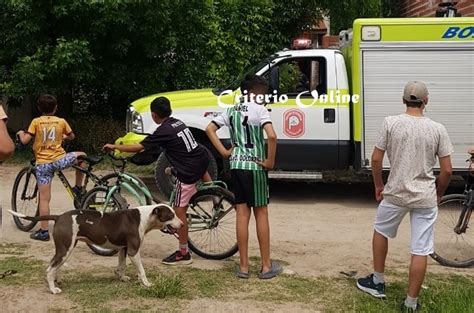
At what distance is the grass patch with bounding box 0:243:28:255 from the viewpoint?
20.2 ft

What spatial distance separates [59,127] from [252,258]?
254cm

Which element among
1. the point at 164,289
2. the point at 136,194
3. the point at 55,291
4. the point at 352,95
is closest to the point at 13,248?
the point at 136,194

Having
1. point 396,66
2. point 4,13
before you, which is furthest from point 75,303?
point 4,13

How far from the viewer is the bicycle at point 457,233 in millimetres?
5957

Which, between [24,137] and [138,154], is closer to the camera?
[24,137]

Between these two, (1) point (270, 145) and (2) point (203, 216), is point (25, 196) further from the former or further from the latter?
(1) point (270, 145)

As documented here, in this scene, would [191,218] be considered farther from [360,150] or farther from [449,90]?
[449,90]

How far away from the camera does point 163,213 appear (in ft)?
17.2

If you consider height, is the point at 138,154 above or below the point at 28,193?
above

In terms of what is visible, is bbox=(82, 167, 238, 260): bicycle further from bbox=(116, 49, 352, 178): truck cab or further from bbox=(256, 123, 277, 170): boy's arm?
bbox=(116, 49, 352, 178): truck cab

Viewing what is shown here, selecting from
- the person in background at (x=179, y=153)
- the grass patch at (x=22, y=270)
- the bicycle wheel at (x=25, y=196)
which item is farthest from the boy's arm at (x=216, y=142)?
the bicycle wheel at (x=25, y=196)

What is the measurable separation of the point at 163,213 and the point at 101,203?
116cm

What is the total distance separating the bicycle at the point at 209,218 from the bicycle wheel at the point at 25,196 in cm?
125

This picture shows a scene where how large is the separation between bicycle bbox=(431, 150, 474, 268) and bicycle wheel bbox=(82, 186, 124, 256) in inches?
126
